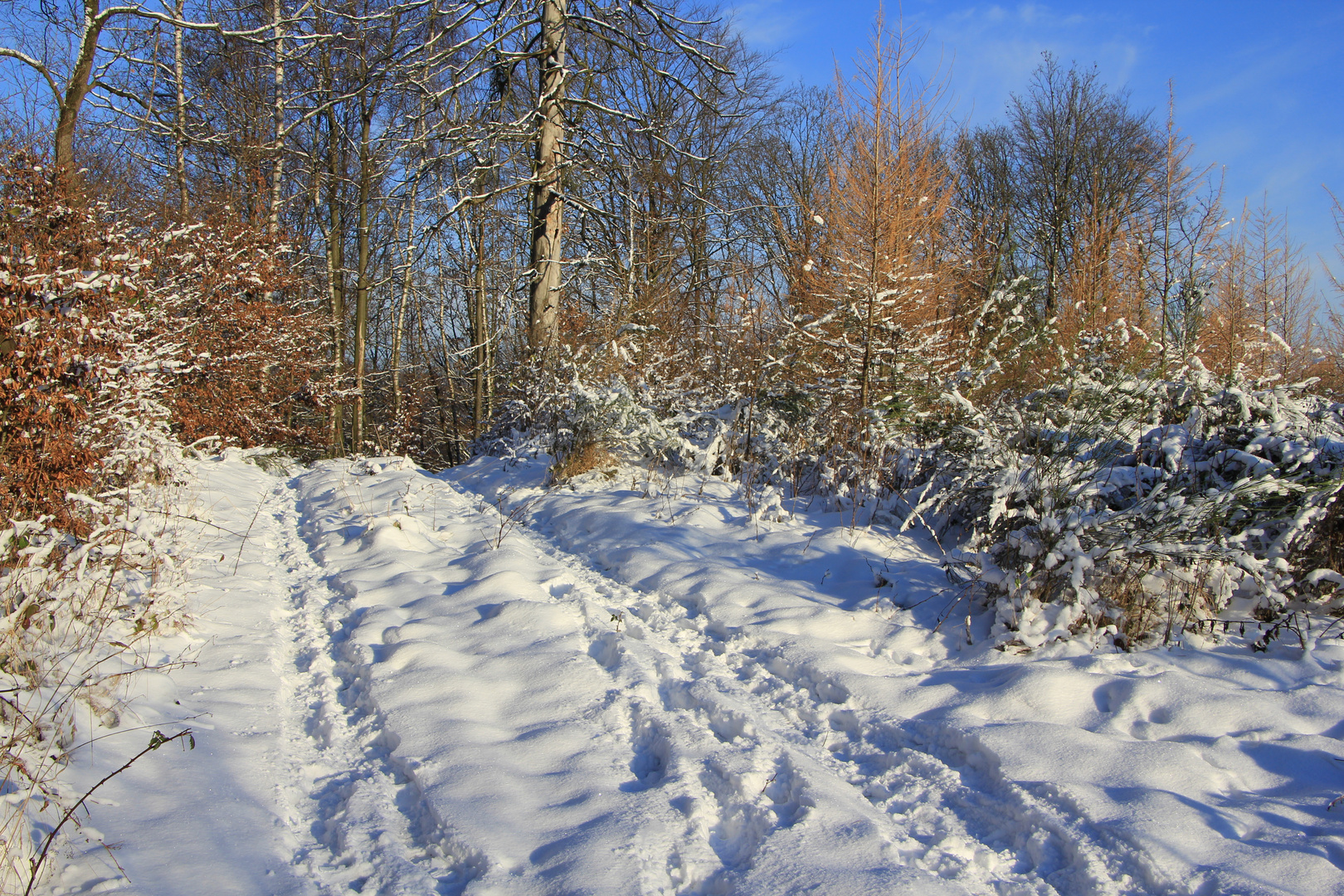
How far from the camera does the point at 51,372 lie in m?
4.23

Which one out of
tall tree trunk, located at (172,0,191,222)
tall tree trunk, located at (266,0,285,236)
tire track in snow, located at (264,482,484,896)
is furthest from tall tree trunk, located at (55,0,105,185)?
tire track in snow, located at (264,482,484,896)

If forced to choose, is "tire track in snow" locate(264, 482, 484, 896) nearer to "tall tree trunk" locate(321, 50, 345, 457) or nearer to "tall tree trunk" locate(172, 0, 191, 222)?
"tall tree trunk" locate(172, 0, 191, 222)

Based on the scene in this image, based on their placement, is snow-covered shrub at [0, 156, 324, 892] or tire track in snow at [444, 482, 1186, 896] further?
snow-covered shrub at [0, 156, 324, 892]

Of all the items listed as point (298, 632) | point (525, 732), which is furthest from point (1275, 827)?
point (298, 632)

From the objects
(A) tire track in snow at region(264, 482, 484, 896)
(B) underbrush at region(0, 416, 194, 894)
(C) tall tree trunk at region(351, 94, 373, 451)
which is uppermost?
(C) tall tree trunk at region(351, 94, 373, 451)

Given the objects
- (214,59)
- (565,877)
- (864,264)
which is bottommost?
(565,877)

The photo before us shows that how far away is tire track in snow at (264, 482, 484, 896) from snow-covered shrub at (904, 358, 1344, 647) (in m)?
3.04

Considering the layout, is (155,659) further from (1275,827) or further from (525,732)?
(1275,827)

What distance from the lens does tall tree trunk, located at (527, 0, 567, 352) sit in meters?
10.4

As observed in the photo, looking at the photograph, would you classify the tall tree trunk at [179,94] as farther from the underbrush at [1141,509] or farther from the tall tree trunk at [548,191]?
the underbrush at [1141,509]

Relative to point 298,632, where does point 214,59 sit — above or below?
above

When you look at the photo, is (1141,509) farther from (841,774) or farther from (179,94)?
(179,94)

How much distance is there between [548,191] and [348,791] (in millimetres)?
9813

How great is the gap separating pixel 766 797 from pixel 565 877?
30.4 inches
